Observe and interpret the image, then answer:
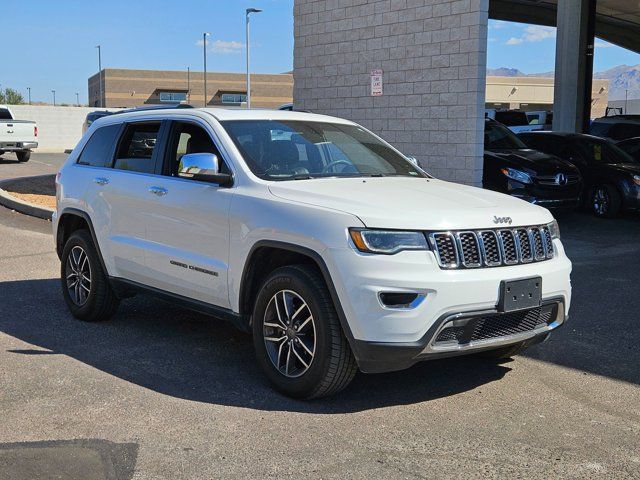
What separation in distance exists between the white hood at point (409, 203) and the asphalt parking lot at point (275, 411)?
115cm

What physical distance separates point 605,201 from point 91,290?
11.1 m

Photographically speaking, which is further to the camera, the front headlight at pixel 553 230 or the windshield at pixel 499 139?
the windshield at pixel 499 139

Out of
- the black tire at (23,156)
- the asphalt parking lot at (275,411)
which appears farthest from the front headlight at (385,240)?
the black tire at (23,156)

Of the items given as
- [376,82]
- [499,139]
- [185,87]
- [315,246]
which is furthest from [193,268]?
[185,87]

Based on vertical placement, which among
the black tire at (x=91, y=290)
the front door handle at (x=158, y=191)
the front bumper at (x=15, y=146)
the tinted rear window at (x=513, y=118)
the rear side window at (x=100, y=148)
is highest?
the tinted rear window at (x=513, y=118)

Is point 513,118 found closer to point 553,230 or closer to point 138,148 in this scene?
point 138,148

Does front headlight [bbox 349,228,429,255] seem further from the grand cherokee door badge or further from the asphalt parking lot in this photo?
the grand cherokee door badge

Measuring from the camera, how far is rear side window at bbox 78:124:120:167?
6758 mm

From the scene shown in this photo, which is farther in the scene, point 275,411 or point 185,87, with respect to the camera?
point 185,87

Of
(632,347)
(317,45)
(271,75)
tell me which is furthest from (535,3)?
(271,75)

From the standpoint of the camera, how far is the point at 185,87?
256ft

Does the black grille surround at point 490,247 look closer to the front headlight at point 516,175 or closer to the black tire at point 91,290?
the black tire at point 91,290

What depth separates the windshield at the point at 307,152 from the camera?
17.8 feet

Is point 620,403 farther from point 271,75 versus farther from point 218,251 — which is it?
point 271,75
